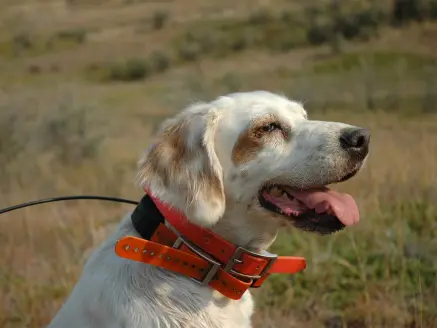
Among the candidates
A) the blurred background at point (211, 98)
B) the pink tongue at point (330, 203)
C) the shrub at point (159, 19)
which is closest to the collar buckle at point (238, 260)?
the pink tongue at point (330, 203)

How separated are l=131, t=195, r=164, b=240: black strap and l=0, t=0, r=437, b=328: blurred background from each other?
79 centimetres

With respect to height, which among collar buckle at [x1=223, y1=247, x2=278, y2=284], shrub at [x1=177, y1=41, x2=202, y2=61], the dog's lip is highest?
the dog's lip

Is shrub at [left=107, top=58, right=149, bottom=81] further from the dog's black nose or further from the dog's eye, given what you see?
the dog's black nose

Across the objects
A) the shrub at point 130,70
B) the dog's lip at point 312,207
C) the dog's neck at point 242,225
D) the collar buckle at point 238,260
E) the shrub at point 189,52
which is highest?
the dog's lip at point 312,207

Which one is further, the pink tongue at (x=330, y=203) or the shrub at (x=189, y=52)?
the shrub at (x=189, y=52)

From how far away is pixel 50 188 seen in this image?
745cm

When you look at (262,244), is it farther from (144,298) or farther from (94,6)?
(94,6)

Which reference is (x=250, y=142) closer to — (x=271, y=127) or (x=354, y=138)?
(x=271, y=127)

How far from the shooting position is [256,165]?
99.7 inches

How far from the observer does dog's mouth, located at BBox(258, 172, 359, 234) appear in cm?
247

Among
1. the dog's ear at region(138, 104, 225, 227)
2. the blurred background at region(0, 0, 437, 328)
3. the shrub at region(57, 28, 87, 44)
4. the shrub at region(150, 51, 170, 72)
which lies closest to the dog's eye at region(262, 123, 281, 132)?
the dog's ear at region(138, 104, 225, 227)

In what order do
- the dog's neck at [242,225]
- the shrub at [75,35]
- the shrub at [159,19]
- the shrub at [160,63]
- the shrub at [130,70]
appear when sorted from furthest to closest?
1. the shrub at [159,19]
2. the shrub at [75,35]
3. the shrub at [160,63]
4. the shrub at [130,70]
5. the dog's neck at [242,225]

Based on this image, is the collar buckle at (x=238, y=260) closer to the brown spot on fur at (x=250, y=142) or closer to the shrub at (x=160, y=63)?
the brown spot on fur at (x=250, y=142)

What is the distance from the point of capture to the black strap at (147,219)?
2.48 m
